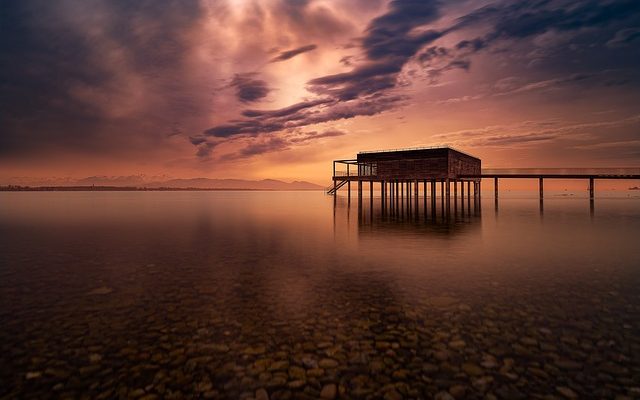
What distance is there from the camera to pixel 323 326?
8.09 m

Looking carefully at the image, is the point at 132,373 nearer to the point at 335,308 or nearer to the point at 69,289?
the point at 335,308

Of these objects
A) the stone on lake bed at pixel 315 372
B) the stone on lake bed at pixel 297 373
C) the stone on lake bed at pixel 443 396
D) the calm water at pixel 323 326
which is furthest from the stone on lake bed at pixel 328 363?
the stone on lake bed at pixel 443 396

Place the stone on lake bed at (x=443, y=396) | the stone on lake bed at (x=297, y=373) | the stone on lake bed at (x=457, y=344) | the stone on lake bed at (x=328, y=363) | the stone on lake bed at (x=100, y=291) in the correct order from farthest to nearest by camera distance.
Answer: the stone on lake bed at (x=100, y=291), the stone on lake bed at (x=457, y=344), the stone on lake bed at (x=328, y=363), the stone on lake bed at (x=297, y=373), the stone on lake bed at (x=443, y=396)

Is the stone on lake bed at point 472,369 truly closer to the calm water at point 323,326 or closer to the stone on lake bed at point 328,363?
the calm water at point 323,326

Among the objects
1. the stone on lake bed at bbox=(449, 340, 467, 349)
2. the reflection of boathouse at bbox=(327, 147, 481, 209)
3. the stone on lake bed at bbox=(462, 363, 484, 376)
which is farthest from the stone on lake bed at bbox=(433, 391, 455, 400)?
the reflection of boathouse at bbox=(327, 147, 481, 209)

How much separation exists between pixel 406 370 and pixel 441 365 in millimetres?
646

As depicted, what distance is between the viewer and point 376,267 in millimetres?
14148

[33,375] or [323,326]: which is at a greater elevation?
[33,375]

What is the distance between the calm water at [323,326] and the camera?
568 centimetres

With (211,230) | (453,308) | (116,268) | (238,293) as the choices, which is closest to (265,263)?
(238,293)

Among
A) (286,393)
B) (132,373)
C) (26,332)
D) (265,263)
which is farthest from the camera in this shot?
(265,263)

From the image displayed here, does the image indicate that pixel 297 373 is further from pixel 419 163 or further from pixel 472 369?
pixel 419 163

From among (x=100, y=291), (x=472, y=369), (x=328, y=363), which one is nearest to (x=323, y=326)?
(x=328, y=363)

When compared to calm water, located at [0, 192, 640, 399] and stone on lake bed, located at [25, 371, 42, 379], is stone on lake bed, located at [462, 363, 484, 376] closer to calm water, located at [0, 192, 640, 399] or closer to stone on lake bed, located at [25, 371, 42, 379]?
calm water, located at [0, 192, 640, 399]
